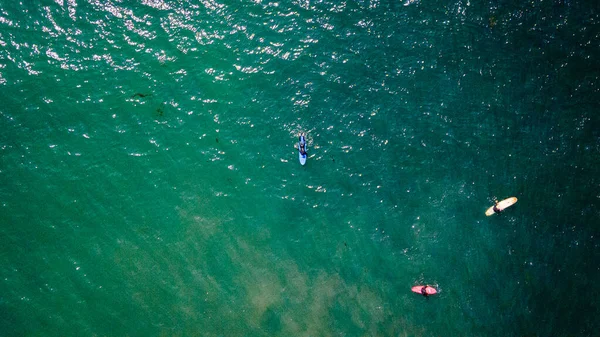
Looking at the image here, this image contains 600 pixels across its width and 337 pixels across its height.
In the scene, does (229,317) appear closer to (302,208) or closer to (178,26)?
(302,208)

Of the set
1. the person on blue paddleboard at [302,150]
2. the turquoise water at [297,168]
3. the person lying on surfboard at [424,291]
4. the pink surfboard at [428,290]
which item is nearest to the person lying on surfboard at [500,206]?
the turquoise water at [297,168]

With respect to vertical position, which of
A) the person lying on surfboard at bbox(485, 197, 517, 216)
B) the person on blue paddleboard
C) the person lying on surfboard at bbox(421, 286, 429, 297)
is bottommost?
the person lying on surfboard at bbox(421, 286, 429, 297)

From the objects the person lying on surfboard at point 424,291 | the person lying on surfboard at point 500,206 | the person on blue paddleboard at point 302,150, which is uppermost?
the person on blue paddleboard at point 302,150

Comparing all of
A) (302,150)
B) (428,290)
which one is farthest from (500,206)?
(302,150)

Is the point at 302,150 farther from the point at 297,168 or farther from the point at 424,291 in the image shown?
the point at 424,291

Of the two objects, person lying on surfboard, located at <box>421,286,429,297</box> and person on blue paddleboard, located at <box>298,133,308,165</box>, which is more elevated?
person on blue paddleboard, located at <box>298,133,308,165</box>

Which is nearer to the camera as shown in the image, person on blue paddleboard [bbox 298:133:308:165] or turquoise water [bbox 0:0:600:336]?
person on blue paddleboard [bbox 298:133:308:165]

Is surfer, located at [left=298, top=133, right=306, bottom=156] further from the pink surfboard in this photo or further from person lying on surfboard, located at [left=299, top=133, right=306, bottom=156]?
the pink surfboard

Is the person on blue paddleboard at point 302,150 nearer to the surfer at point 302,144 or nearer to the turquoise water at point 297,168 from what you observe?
the surfer at point 302,144

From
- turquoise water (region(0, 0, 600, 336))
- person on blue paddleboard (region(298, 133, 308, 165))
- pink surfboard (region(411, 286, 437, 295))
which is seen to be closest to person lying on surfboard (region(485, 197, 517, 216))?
turquoise water (region(0, 0, 600, 336))
